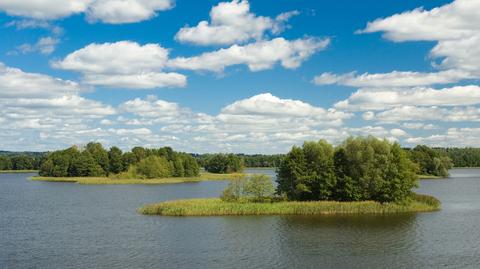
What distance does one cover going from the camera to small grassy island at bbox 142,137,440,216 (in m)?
68.4

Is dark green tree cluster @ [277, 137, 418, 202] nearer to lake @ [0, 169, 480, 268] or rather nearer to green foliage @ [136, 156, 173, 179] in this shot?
lake @ [0, 169, 480, 268]

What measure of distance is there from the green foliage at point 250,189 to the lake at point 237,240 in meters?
9.22

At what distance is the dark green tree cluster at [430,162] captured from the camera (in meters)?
163

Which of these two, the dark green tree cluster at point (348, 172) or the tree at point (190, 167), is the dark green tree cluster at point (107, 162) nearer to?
the tree at point (190, 167)

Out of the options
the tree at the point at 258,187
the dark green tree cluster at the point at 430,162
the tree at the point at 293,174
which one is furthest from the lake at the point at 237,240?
the dark green tree cluster at the point at 430,162

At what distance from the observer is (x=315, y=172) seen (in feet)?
239

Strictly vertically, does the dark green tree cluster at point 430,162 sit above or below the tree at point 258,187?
above

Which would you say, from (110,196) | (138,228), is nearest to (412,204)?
(138,228)

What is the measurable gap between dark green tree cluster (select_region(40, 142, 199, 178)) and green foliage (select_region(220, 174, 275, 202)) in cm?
9040

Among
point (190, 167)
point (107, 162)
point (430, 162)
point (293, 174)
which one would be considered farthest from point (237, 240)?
point (107, 162)

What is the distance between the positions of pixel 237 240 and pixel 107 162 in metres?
136

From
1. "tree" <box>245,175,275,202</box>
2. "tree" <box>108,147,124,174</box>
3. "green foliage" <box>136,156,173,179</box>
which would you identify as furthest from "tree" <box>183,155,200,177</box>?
"tree" <box>245,175,275,202</box>

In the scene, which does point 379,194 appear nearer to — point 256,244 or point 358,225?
point 358,225

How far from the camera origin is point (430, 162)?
16638cm
